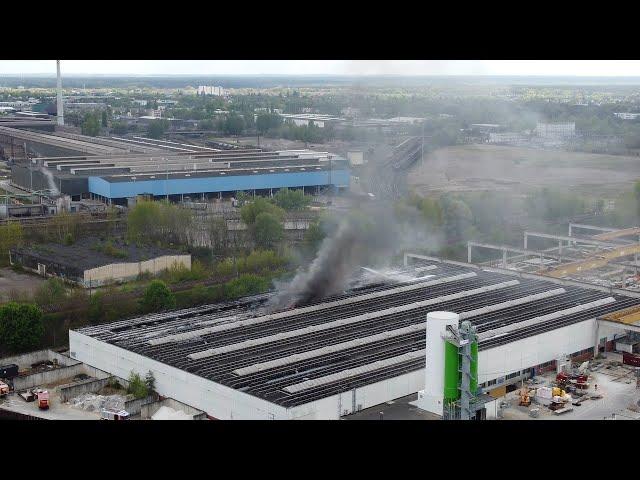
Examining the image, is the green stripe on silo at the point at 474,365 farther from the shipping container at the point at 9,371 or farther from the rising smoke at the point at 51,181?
the rising smoke at the point at 51,181

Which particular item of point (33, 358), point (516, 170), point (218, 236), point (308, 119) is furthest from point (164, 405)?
point (308, 119)

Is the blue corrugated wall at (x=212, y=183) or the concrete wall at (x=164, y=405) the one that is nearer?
the concrete wall at (x=164, y=405)

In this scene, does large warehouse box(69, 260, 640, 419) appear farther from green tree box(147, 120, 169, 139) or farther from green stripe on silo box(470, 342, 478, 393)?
green tree box(147, 120, 169, 139)

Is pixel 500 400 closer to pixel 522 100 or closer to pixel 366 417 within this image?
pixel 366 417

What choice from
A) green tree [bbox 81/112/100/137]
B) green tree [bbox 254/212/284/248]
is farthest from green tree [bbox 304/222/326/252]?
green tree [bbox 81/112/100/137]

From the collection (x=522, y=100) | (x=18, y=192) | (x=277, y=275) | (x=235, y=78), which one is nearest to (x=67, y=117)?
(x=18, y=192)

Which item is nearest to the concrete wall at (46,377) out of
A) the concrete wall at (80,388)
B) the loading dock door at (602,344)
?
the concrete wall at (80,388)

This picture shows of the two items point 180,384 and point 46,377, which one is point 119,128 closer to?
point 46,377
